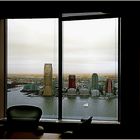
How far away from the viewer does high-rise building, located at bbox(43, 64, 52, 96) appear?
17.5ft

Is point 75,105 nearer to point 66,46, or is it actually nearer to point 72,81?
point 72,81

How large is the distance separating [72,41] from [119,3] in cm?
151

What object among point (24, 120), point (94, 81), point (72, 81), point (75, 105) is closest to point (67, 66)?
point (72, 81)

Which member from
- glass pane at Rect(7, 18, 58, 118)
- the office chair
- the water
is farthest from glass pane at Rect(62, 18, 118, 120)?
the office chair

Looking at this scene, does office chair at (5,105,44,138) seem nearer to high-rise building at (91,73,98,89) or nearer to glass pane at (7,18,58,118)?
glass pane at (7,18,58,118)

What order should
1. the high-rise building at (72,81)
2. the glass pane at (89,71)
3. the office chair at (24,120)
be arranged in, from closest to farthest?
the office chair at (24,120) < the glass pane at (89,71) < the high-rise building at (72,81)

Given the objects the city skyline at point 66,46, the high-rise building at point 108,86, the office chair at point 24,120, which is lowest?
the office chair at point 24,120

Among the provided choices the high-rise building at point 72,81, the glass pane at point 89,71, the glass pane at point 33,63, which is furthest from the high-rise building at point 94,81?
the glass pane at point 33,63

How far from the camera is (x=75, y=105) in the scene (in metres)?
5.27

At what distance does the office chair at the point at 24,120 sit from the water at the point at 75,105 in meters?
1.19

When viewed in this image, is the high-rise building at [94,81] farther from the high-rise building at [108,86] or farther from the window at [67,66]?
the high-rise building at [108,86]

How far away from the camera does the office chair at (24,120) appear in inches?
149

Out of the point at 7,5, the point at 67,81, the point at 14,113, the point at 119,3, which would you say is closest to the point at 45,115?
the point at 67,81

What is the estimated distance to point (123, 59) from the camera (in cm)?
476
